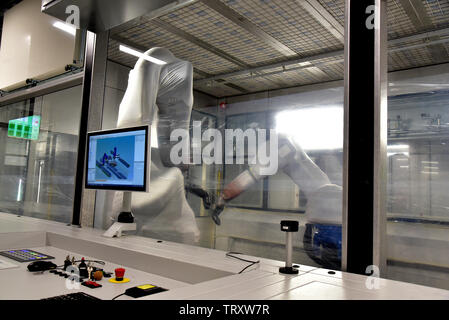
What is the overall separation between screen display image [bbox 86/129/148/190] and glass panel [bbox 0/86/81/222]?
635 millimetres

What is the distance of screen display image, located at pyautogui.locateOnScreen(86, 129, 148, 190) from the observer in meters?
1.55

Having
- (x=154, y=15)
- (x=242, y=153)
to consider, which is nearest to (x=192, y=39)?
(x=154, y=15)

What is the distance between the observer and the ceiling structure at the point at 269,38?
1.29 metres

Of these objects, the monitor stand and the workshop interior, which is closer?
the workshop interior

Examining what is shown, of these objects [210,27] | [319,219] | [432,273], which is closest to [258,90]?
[210,27]

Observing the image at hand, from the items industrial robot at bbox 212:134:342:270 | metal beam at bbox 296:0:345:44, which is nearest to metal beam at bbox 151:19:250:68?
metal beam at bbox 296:0:345:44

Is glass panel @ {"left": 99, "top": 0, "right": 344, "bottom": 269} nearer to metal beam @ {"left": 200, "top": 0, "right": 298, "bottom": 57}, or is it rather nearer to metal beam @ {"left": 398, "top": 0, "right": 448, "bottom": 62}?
metal beam @ {"left": 200, "top": 0, "right": 298, "bottom": 57}

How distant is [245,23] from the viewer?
5.66 ft

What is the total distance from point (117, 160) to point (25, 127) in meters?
1.78

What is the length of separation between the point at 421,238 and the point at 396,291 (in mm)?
392

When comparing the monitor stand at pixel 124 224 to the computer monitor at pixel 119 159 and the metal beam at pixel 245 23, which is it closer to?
the computer monitor at pixel 119 159

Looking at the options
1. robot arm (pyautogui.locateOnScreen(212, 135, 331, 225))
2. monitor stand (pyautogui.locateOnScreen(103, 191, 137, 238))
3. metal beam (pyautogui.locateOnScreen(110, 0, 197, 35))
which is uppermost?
metal beam (pyautogui.locateOnScreen(110, 0, 197, 35))

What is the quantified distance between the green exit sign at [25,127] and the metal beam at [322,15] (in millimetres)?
2283
